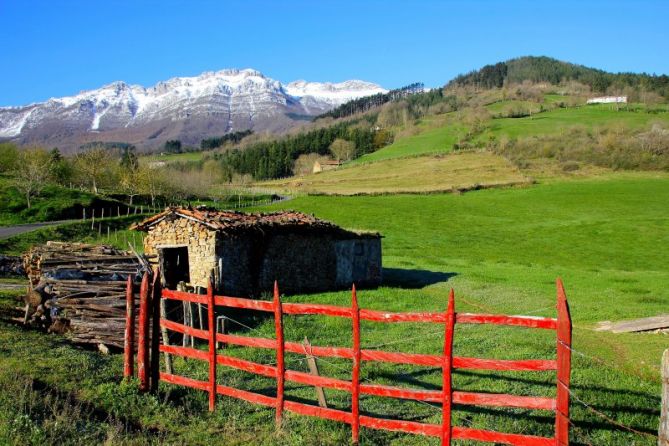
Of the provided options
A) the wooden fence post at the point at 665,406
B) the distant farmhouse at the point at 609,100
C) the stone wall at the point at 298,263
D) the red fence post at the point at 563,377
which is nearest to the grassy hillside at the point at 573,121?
the distant farmhouse at the point at 609,100

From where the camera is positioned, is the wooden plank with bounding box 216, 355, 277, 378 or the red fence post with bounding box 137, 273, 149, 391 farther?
the red fence post with bounding box 137, 273, 149, 391

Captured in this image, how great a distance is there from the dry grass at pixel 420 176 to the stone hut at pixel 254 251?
47986 millimetres

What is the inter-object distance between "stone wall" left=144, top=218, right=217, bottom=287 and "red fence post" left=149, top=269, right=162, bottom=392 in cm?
1270

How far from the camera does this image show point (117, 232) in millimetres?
45812

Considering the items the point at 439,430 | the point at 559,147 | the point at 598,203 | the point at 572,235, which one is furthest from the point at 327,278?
the point at 559,147

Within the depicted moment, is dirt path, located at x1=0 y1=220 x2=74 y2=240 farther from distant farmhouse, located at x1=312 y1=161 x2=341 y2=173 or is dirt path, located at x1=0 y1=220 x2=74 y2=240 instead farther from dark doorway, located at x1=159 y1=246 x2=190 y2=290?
distant farmhouse, located at x1=312 y1=161 x2=341 y2=173

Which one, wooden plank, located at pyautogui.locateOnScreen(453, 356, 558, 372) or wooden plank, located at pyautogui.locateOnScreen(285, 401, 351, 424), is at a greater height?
wooden plank, located at pyautogui.locateOnScreen(453, 356, 558, 372)

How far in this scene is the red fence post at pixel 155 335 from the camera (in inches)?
385

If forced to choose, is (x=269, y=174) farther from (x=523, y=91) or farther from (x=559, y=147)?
(x=523, y=91)

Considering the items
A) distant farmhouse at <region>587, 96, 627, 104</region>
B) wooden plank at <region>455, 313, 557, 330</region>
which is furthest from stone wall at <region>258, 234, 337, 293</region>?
distant farmhouse at <region>587, 96, 627, 104</region>

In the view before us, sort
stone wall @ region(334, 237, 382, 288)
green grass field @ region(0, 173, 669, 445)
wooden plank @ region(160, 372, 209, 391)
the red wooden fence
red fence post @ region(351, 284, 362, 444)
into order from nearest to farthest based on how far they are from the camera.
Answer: the red wooden fence → red fence post @ region(351, 284, 362, 444) → green grass field @ region(0, 173, 669, 445) → wooden plank @ region(160, 372, 209, 391) → stone wall @ region(334, 237, 382, 288)

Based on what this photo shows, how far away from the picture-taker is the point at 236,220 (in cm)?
2384

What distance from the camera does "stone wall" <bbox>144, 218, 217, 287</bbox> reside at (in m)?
23.0

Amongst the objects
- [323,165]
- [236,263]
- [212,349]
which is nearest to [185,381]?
[212,349]
